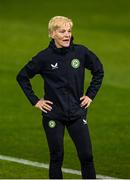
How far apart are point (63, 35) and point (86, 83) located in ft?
36.3

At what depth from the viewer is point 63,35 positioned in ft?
33.0

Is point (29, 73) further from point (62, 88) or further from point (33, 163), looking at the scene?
point (33, 163)

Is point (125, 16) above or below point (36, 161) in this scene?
above

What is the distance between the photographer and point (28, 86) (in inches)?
409

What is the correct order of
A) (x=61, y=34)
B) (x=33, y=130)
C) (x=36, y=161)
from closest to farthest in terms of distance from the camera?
(x=61, y=34) → (x=36, y=161) → (x=33, y=130)

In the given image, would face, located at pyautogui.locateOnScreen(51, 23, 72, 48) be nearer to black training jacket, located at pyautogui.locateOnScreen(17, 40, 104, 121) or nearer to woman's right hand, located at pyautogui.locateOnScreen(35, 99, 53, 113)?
black training jacket, located at pyautogui.locateOnScreen(17, 40, 104, 121)

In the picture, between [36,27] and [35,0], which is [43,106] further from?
[35,0]

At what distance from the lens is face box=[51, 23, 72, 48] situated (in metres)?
10.1

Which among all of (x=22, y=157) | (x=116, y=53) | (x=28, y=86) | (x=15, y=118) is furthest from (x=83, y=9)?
(x=28, y=86)

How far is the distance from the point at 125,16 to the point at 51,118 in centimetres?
2604

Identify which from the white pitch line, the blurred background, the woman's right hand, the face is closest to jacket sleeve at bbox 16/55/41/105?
the woman's right hand

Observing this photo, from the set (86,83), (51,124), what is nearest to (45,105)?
(51,124)

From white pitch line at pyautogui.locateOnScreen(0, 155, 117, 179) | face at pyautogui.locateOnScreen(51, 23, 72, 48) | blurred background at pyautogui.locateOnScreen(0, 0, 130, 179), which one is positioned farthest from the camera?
blurred background at pyautogui.locateOnScreen(0, 0, 130, 179)

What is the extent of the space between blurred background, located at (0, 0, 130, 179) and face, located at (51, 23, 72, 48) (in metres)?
2.52
